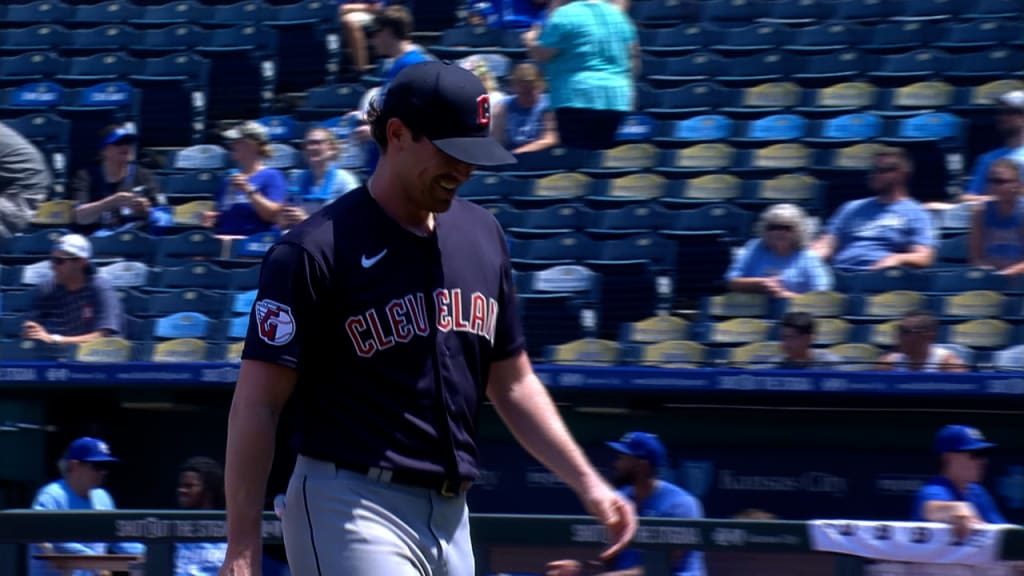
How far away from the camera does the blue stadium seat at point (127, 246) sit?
27.7ft

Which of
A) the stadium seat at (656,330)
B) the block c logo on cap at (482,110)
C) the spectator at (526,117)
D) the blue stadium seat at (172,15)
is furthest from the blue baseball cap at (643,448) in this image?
the blue stadium seat at (172,15)

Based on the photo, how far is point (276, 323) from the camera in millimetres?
2604

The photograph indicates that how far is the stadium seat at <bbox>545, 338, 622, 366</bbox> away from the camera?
7027mm

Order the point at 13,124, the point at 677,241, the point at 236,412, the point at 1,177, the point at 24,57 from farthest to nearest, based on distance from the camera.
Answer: the point at 24,57
the point at 13,124
the point at 1,177
the point at 677,241
the point at 236,412

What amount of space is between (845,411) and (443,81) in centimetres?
460

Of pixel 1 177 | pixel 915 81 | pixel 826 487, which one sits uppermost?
pixel 915 81

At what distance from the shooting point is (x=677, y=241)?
7.43m

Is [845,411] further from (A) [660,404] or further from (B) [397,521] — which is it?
(B) [397,521]

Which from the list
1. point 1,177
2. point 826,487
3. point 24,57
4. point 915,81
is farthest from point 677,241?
point 24,57

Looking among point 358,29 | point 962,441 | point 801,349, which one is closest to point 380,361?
point 962,441

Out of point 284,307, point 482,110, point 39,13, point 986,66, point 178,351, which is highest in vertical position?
point 482,110

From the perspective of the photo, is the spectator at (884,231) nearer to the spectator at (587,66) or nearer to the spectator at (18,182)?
the spectator at (587,66)

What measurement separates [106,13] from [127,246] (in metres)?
Answer: 3.10

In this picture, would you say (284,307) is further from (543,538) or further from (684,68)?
(684,68)
